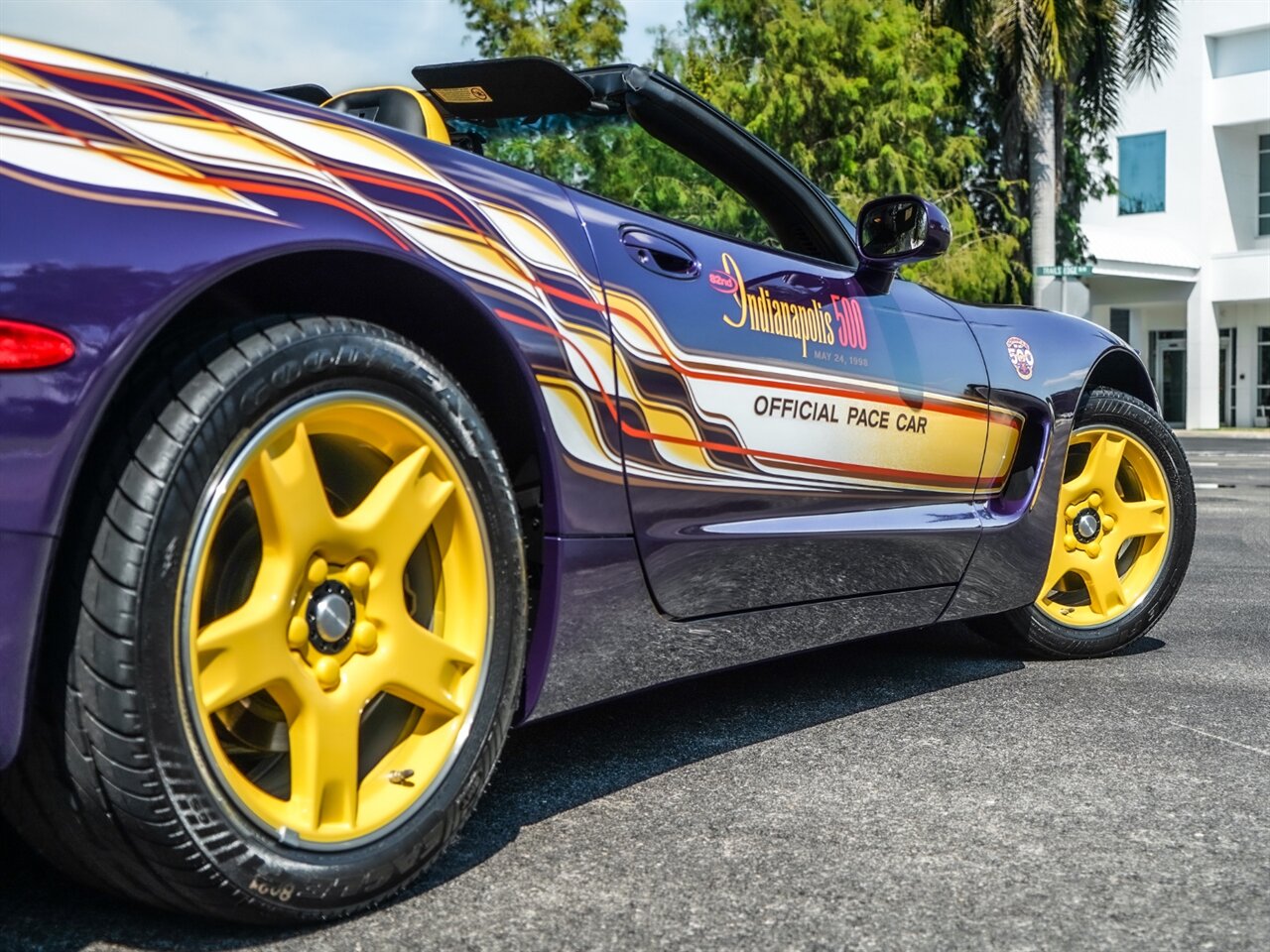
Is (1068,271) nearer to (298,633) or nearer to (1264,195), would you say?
(298,633)

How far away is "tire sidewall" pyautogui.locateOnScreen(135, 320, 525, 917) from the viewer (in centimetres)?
164

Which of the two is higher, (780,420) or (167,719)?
(780,420)

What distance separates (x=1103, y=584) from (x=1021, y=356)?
74 centimetres

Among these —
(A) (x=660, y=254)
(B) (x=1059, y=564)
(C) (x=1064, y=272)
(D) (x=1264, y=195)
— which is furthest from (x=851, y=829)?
(D) (x=1264, y=195)

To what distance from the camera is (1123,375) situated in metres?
4.11

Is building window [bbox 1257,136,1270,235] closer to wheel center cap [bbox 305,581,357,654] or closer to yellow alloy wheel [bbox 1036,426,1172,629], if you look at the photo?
yellow alloy wheel [bbox 1036,426,1172,629]

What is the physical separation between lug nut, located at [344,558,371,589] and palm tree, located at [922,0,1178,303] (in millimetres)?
19723

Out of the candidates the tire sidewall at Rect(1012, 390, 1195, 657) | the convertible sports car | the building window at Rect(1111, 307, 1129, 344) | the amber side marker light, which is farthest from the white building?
the amber side marker light

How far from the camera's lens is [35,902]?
1937mm

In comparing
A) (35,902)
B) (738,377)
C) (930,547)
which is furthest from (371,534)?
(930,547)

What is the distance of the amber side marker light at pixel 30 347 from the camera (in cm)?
152

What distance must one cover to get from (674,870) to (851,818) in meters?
0.42

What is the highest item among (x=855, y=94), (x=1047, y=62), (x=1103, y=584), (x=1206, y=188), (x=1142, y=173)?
(x=1047, y=62)

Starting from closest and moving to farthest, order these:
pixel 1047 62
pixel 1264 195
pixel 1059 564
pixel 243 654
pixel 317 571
A: 1. pixel 243 654
2. pixel 317 571
3. pixel 1059 564
4. pixel 1047 62
5. pixel 1264 195
